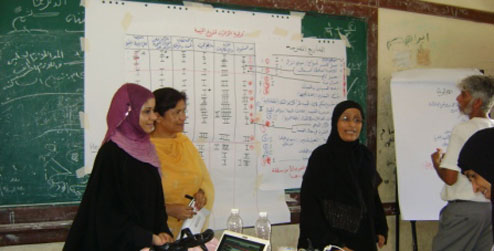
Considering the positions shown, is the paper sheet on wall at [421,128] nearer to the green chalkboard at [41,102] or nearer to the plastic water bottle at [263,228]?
the plastic water bottle at [263,228]

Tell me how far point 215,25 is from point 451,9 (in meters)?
2.17

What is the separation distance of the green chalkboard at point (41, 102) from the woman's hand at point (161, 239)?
866mm

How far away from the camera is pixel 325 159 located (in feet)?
7.84

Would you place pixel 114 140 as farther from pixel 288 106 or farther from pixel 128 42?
pixel 288 106

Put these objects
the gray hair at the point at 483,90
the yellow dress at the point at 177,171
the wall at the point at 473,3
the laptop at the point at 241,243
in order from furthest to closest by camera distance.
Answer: the wall at the point at 473,3
the gray hair at the point at 483,90
the yellow dress at the point at 177,171
the laptop at the point at 241,243

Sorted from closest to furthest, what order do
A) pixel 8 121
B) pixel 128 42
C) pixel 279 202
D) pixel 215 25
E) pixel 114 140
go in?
1. pixel 114 140
2. pixel 8 121
3. pixel 128 42
4. pixel 215 25
5. pixel 279 202

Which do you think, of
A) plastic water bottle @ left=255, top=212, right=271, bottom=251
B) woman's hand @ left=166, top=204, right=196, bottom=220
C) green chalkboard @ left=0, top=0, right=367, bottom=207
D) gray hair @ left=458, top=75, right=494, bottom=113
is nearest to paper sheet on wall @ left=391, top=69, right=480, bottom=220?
gray hair @ left=458, top=75, right=494, bottom=113

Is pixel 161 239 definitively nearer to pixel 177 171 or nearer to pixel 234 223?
pixel 177 171

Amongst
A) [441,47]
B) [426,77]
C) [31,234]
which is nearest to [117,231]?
[31,234]

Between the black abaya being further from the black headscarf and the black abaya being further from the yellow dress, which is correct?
the black headscarf

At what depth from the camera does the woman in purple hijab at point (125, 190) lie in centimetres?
173

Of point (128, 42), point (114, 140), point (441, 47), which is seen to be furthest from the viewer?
point (441, 47)

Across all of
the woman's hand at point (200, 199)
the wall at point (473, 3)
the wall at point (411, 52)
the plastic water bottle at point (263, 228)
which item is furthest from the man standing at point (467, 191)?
the woman's hand at point (200, 199)

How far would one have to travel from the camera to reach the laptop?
145 cm
